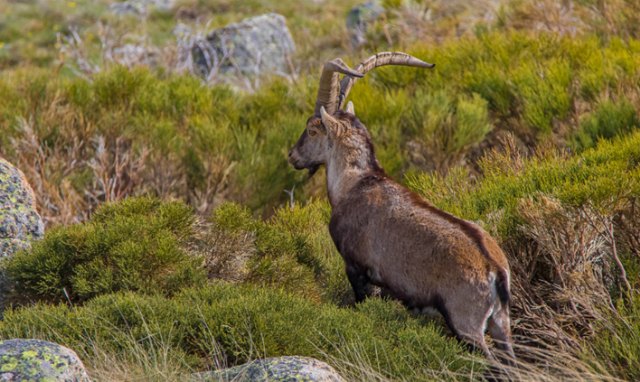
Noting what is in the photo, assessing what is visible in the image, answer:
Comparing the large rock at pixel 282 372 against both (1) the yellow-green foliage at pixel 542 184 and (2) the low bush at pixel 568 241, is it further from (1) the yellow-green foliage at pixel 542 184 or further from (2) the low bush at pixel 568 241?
(1) the yellow-green foliage at pixel 542 184

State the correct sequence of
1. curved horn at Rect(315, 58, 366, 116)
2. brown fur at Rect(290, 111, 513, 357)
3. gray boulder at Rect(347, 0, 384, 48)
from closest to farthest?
brown fur at Rect(290, 111, 513, 357), curved horn at Rect(315, 58, 366, 116), gray boulder at Rect(347, 0, 384, 48)

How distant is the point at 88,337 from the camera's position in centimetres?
570

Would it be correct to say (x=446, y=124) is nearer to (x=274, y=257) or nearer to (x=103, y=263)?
(x=274, y=257)

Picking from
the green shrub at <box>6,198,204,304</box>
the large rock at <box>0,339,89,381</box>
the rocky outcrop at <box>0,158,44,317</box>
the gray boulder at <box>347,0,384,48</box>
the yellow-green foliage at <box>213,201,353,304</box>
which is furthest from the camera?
the gray boulder at <box>347,0,384,48</box>

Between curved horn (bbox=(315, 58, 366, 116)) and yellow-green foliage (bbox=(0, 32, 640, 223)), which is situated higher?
curved horn (bbox=(315, 58, 366, 116))

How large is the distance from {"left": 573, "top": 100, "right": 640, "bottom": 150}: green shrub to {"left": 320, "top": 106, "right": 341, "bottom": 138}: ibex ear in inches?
124

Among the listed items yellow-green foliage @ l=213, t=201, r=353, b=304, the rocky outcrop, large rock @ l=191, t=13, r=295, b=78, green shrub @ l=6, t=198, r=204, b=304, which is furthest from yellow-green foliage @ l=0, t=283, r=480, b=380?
large rock @ l=191, t=13, r=295, b=78

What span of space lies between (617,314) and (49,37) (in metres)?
22.9

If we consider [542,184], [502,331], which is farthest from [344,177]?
[502,331]

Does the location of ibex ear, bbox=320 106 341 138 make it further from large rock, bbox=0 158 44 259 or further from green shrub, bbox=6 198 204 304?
large rock, bbox=0 158 44 259

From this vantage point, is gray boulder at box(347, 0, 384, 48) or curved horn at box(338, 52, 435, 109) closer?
curved horn at box(338, 52, 435, 109)

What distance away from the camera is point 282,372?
4.79 metres

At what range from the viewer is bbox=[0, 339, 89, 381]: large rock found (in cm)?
455

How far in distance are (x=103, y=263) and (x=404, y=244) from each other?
8.04ft
